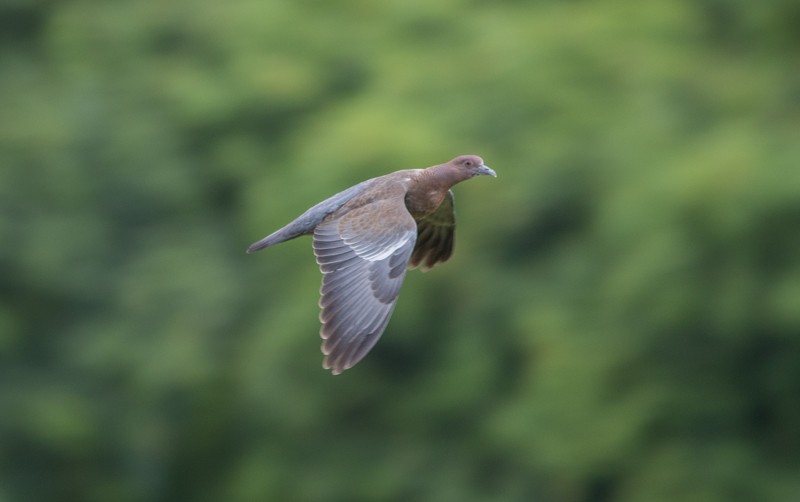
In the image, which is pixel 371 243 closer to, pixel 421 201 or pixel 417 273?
pixel 421 201

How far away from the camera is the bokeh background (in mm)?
11367

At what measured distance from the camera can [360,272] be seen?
21.3ft

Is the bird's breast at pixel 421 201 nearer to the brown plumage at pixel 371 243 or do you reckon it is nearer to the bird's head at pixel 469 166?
the brown plumage at pixel 371 243

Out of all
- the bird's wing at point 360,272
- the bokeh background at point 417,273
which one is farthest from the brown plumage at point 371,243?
the bokeh background at point 417,273

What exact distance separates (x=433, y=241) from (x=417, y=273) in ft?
14.9

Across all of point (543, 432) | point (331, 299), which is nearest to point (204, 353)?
point (543, 432)

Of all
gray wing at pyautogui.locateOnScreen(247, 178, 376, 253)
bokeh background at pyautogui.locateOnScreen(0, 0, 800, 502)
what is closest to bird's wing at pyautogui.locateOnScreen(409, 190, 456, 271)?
gray wing at pyautogui.locateOnScreen(247, 178, 376, 253)

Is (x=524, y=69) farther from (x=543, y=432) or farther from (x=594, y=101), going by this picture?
(x=543, y=432)

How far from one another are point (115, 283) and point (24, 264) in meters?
0.92

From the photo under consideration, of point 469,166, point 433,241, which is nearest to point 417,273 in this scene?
point 433,241

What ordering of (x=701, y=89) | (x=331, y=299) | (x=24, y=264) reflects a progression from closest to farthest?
(x=331, y=299) → (x=701, y=89) → (x=24, y=264)

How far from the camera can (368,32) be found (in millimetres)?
14508

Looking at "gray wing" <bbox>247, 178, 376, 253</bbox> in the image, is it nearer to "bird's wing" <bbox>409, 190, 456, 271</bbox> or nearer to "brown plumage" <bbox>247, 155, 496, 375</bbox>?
"brown plumage" <bbox>247, 155, 496, 375</bbox>

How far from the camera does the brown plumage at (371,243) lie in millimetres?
6129
